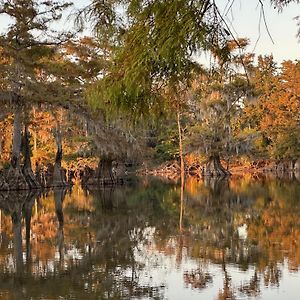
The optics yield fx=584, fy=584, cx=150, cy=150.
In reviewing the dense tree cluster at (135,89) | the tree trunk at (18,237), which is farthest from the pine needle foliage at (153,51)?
the tree trunk at (18,237)

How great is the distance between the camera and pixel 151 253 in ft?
24.7

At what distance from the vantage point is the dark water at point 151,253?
219 inches

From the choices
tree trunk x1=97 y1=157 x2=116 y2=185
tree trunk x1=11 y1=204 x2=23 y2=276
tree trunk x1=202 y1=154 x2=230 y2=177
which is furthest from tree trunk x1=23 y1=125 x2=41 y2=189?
tree trunk x1=202 y1=154 x2=230 y2=177

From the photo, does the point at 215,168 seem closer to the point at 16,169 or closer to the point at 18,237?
the point at 16,169

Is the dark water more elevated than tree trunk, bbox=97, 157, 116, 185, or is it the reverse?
tree trunk, bbox=97, 157, 116, 185

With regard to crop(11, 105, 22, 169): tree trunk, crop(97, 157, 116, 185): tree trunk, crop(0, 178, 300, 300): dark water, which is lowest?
crop(0, 178, 300, 300): dark water

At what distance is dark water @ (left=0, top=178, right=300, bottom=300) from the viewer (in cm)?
557

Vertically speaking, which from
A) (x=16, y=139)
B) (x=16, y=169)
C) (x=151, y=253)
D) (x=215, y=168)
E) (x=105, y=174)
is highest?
(x=16, y=139)

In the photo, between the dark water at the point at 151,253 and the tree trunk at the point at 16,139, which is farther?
the tree trunk at the point at 16,139

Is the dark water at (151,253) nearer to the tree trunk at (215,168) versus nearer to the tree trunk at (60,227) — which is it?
the tree trunk at (60,227)

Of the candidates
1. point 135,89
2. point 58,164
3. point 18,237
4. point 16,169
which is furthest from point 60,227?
point 58,164

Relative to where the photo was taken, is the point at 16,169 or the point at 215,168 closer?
the point at 16,169

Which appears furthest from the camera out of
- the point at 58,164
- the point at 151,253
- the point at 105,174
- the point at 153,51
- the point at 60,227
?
the point at 105,174

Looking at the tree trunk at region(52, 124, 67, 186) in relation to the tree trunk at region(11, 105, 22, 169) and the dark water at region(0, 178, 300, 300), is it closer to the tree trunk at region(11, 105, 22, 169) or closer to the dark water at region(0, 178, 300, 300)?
the tree trunk at region(11, 105, 22, 169)
